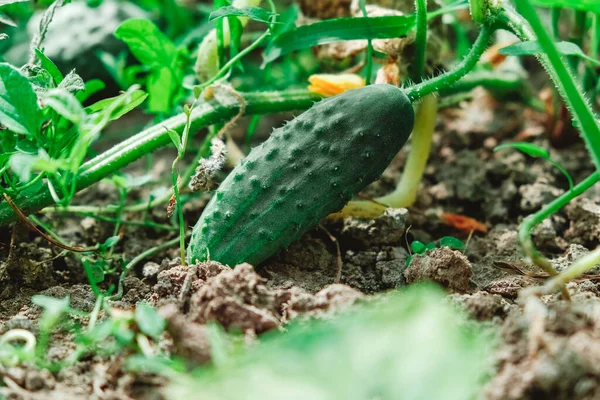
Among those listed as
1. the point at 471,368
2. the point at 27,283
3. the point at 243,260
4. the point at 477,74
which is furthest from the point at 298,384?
the point at 477,74

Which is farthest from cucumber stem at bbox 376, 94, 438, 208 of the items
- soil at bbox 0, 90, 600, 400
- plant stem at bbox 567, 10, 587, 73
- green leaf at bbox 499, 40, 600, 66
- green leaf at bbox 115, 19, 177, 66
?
green leaf at bbox 115, 19, 177, 66

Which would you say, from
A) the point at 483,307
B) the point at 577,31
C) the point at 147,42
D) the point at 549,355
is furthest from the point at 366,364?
the point at 577,31

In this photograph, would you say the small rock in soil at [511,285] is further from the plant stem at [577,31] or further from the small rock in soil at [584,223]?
the plant stem at [577,31]

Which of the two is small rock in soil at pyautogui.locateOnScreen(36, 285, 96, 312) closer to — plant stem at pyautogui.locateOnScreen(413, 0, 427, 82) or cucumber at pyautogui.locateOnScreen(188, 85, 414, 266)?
cucumber at pyautogui.locateOnScreen(188, 85, 414, 266)

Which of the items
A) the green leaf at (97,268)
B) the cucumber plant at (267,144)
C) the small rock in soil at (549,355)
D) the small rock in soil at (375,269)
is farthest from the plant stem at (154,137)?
the small rock in soil at (549,355)

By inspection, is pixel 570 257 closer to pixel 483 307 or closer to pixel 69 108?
pixel 483 307

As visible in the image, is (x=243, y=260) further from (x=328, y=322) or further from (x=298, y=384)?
(x=298, y=384)
